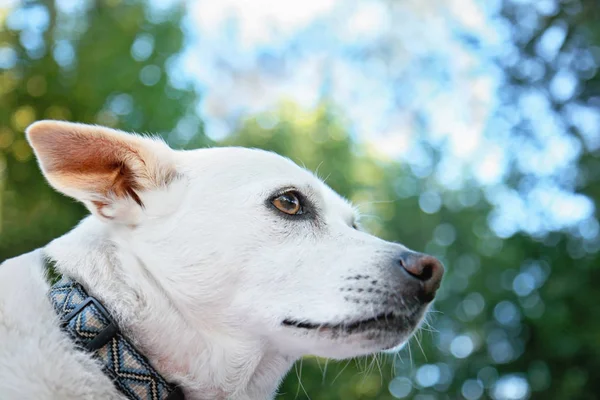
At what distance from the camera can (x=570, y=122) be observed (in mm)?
7082

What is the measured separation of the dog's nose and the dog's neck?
459 mm

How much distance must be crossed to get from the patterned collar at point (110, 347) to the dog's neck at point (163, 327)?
0.17 feet

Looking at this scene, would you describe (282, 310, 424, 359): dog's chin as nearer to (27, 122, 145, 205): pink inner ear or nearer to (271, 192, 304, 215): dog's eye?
(271, 192, 304, 215): dog's eye

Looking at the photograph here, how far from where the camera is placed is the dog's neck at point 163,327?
164 cm

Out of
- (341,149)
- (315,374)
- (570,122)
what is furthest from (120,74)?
(570,122)

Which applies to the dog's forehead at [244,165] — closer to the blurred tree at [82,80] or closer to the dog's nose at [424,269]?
the dog's nose at [424,269]

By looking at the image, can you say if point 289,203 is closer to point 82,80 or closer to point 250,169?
point 250,169

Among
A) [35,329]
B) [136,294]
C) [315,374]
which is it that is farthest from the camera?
[315,374]

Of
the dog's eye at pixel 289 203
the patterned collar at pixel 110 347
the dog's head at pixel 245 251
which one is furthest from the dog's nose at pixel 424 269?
the patterned collar at pixel 110 347

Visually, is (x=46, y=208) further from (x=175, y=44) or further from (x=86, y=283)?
(x=86, y=283)

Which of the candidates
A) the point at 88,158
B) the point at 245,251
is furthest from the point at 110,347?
the point at 88,158

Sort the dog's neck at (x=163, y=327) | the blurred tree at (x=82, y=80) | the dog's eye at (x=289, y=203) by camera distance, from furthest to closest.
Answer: the blurred tree at (x=82, y=80) < the dog's eye at (x=289, y=203) < the dog's neck at (x=163, y=327)

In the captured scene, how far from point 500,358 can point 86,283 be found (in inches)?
297

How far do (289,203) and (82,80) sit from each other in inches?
306
